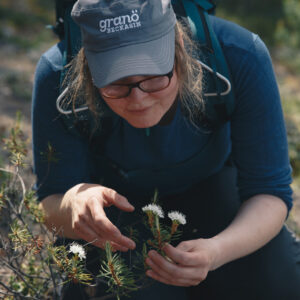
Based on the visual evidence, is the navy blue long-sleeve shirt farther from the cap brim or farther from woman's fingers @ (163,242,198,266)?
woman's fingers @ (163,242,198,266)

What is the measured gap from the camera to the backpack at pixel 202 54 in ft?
6.33

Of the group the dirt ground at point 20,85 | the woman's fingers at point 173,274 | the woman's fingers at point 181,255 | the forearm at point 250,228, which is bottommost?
the dirt ground at point 20,85

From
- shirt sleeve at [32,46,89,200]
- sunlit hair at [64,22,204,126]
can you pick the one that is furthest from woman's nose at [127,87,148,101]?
shirt sleeve at [32,46,89,200]

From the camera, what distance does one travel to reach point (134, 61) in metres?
1.63

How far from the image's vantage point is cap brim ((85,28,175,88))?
1628 millimetres

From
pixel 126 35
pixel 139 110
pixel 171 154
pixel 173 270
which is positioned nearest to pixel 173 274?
pixel 173 270

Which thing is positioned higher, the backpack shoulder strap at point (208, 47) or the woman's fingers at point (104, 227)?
the backpack shoulder strap at point (208, 47)

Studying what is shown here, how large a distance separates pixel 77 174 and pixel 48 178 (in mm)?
148

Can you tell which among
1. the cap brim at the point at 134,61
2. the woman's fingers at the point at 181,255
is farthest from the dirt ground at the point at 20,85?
the cap brim at the point at 134,61

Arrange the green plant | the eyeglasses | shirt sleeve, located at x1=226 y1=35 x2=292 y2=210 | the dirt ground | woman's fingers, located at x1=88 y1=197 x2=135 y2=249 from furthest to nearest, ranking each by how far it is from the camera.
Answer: the dirt ground, shirt sleeve, located at x1=226 y1=35 x2=292 y2=210, the eyeglasses, woman's fingers, located at x1=88 y1=197 x2=135 y2=249, the green plant

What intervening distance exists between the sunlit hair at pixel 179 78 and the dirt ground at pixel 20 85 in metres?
1.70

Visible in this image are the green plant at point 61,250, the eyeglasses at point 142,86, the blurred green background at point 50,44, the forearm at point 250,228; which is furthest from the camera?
the blurred green background at point 50,44

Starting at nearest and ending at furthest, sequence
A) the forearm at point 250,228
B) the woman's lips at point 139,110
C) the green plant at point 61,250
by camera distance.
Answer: the green plant at point 61,250, the woman's lips at point 139,110, the forearm at point 250,228

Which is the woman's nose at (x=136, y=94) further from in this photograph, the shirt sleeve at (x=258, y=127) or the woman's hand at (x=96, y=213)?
the shirt sleeve at (x=258, y=127)
